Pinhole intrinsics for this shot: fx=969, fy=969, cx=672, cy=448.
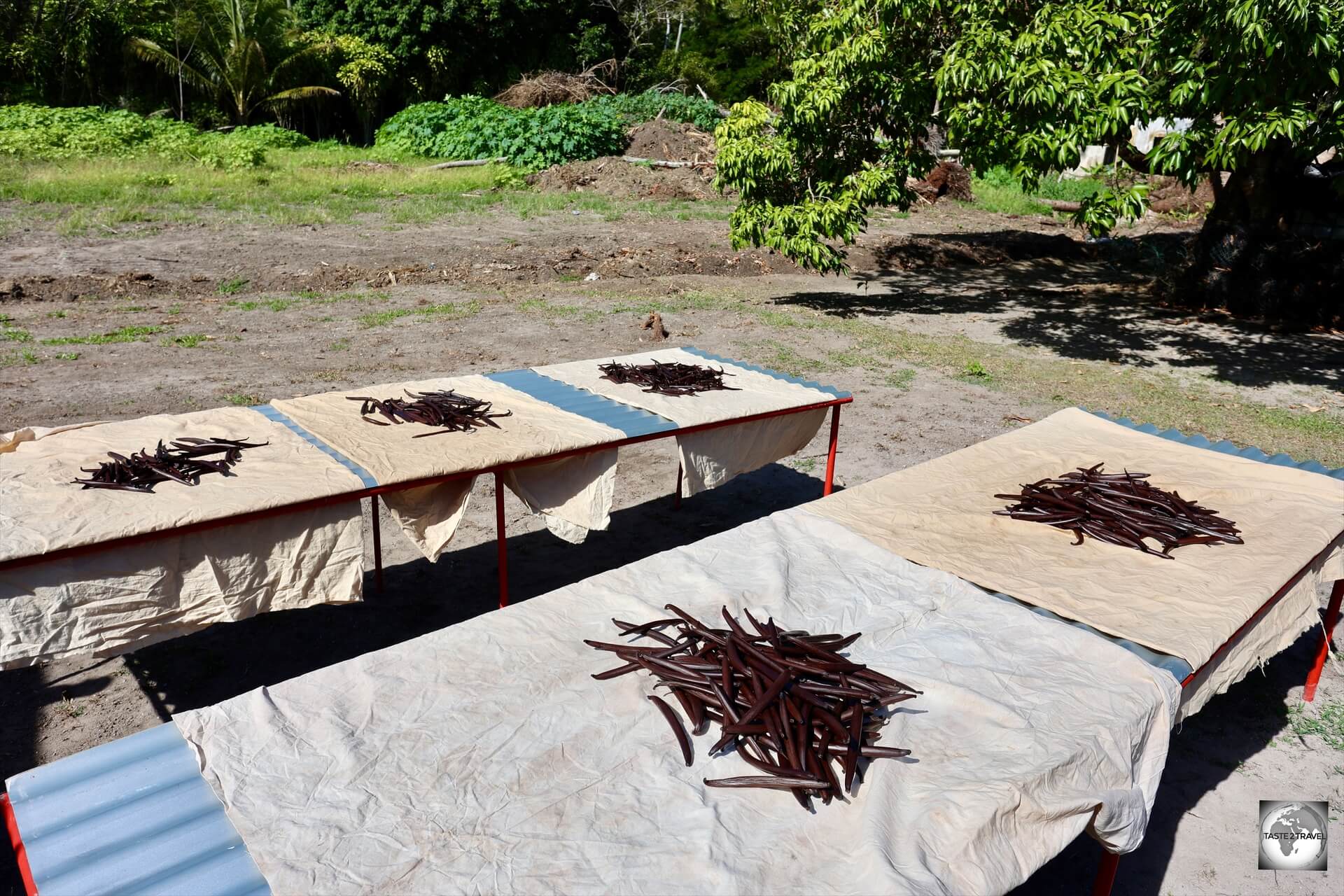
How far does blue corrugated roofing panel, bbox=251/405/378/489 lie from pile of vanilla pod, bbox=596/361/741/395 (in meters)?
1.79

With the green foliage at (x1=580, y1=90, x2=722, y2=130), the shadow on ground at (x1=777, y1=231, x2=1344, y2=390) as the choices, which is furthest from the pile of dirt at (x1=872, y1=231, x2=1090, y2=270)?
the green foliage at (x1=580, y1=90, x2=722, y2=130)

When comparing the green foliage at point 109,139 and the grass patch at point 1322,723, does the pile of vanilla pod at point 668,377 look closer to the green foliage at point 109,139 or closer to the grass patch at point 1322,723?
the grass patch at point 1322,723

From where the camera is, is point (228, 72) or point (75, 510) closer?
point (75, 510)

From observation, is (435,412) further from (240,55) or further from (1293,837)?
(240,55)

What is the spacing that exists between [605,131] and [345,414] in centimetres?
1936

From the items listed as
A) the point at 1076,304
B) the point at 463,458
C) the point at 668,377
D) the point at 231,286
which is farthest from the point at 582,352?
the point at 1076,304

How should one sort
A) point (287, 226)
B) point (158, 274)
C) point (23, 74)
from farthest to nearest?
1. point (23, 74)
2. point (287, 226)
3. point (158, 274)

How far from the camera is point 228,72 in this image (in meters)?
25.5

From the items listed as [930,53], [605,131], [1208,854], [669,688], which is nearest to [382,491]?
[669,688]

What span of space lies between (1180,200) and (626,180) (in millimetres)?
Result: 11870

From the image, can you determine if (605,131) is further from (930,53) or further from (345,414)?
(345,414)

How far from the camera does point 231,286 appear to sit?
1179 centimetres

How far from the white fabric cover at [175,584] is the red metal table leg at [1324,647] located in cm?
433

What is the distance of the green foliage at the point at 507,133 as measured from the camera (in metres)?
21.7
